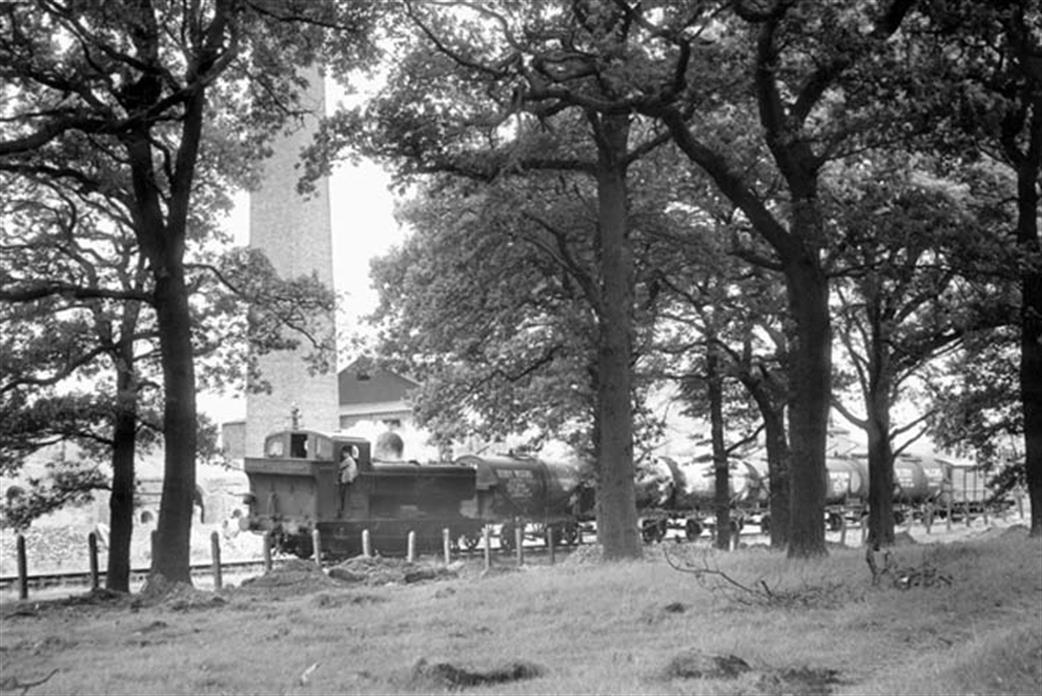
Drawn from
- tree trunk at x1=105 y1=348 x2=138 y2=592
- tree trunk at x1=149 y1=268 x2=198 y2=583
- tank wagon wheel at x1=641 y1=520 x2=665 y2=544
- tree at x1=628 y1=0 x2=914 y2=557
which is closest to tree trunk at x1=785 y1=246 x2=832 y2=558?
tree at x1=628 y1=0 x2=914 y2=557

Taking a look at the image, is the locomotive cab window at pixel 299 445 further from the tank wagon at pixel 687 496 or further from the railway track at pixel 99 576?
the tank wagon at pixel 687 496

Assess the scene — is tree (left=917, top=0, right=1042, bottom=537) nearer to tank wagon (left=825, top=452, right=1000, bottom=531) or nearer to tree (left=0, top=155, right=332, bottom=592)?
tree (left=0, top=155, right=332, bottom=592)

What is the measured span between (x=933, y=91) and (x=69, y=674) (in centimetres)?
1058

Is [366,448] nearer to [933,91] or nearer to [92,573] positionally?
[92,573]

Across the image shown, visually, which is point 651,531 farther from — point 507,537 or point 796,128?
point 796,128

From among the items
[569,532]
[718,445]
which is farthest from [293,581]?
[569,532]

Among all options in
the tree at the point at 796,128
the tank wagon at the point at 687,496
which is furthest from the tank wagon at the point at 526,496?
the tree at the point at 796,128

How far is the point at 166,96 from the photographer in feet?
58.4

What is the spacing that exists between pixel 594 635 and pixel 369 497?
1993 cm

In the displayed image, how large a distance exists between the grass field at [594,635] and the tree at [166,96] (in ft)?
10.8

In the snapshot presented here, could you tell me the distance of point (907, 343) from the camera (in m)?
24.2

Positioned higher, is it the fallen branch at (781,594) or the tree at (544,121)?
the tree at (544,121)

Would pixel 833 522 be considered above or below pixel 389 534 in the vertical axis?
below

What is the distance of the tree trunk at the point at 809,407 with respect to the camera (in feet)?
50.3
